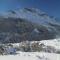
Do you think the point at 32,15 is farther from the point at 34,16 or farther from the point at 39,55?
the point at 39,55

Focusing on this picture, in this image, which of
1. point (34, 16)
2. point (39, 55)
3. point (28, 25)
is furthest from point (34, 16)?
point (39, 55)

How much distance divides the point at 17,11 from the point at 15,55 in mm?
440

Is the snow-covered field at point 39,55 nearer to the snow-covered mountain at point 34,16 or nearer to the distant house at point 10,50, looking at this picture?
the distant house at point 10,50

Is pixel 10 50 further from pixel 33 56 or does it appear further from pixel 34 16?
pixel 34 16

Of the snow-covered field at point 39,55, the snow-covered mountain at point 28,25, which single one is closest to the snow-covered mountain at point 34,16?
the snow-covered mountain at point 28,25

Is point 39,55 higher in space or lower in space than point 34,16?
lower

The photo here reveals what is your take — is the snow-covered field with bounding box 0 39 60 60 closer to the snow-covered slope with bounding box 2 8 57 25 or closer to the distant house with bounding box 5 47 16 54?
the distant house with bounding box 5 47 16 54

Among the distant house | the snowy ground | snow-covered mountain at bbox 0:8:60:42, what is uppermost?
snow-covered mountain at bbox 0:8:60:42

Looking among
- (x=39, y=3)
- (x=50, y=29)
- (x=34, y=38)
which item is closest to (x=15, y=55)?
(x=34, y=38)

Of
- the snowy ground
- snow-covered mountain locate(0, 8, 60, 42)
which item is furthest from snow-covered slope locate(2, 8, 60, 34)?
the snowy ground

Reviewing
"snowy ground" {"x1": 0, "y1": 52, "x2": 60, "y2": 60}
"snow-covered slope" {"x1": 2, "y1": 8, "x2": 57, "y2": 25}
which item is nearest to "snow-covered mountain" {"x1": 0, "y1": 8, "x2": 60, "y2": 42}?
"snow-covered slope" {"x1": 2, "y1": 8, "x2": 57, "y2": 25}

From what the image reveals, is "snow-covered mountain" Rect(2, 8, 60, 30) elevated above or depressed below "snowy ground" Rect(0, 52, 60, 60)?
above

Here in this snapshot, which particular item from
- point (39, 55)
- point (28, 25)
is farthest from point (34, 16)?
point (39, 55)

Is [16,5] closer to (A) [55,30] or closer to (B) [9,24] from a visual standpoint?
(B) [9,24]
